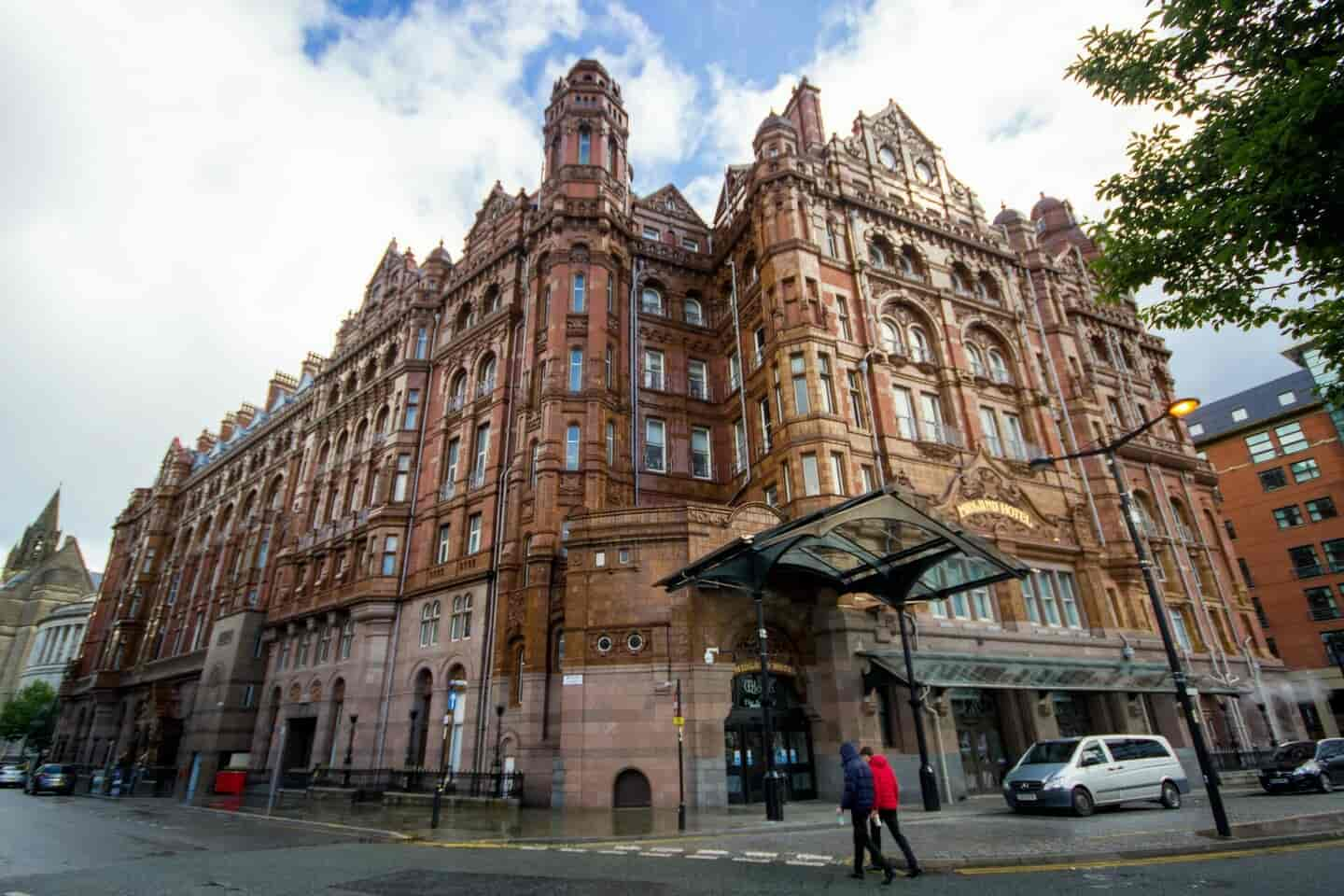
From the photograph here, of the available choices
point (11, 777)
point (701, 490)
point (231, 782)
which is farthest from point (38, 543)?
point (701, 490)

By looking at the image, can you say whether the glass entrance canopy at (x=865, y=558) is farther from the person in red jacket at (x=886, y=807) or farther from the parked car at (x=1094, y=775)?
the person in red jacket at (x=886, y=807)

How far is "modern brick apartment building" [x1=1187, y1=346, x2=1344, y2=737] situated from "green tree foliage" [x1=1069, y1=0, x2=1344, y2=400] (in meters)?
46.9

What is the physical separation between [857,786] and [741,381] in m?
23.3

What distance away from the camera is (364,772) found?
94.4 feet

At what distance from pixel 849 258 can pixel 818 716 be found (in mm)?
20643

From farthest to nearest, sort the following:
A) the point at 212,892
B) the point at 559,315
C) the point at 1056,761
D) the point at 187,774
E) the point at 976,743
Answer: the point at 187,774
the point at 559,315
the point at 976,743
the point at 1056,761
the point at 212,892

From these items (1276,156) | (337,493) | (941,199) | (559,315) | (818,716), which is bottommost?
(818,716)

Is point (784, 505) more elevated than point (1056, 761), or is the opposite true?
point (784, 505)

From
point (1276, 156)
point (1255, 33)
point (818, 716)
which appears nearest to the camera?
point (1276, 156)

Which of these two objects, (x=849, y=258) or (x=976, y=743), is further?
(x=849, y=258)

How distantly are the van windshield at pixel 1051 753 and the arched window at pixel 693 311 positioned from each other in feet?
78.6

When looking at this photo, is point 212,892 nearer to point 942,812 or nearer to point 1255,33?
point 942,812

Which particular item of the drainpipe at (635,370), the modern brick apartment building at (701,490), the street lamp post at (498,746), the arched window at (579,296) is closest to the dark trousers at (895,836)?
the modern brick apartment building at (701,490)

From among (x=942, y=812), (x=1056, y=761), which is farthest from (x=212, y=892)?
(x=1056, y=761)
